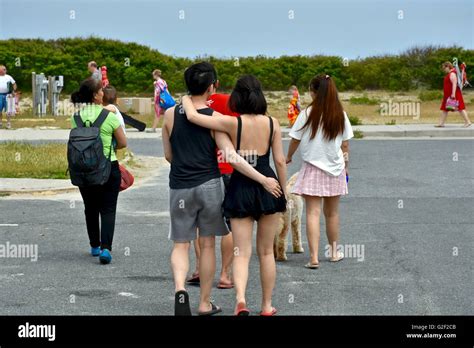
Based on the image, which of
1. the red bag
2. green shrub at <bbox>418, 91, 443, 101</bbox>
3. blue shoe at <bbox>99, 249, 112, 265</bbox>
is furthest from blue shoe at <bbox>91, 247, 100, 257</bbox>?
green shrub at <bbox>418, 91, 443, 101</bbox>

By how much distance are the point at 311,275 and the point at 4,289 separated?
2.65m

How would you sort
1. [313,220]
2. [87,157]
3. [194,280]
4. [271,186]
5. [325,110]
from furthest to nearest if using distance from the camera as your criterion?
[313,220], [325,110], [87,157], [194,280], [271,186]

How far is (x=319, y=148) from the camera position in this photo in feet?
31.5

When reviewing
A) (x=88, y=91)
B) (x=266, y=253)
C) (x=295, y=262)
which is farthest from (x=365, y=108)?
(x=266, y=253)

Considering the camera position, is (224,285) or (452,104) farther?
(452,104)

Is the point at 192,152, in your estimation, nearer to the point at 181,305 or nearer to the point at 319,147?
the point at 181,305

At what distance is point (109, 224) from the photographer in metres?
9.79

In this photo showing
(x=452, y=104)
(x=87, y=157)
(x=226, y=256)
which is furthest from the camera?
(x=452, y=104)

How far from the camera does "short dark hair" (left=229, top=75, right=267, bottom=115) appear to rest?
7441 mm

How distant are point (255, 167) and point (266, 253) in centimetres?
64

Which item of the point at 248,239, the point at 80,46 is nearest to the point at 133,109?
the point at 80,46

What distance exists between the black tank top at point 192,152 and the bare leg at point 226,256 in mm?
1080

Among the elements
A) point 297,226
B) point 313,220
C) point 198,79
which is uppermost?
point 198,79
